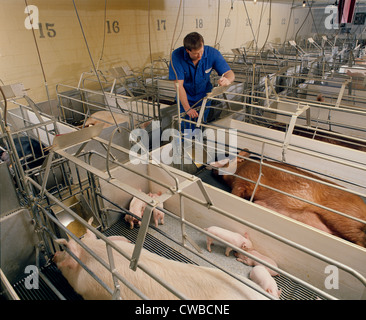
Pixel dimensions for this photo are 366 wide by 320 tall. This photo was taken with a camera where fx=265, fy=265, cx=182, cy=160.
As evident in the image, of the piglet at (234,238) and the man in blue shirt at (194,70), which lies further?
the man in blue shirt at (194,70)

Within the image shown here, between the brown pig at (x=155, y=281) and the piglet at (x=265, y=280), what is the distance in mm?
395

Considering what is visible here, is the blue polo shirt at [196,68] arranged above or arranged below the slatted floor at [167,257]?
above

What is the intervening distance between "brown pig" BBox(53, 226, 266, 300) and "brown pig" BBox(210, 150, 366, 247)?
99 centimetres

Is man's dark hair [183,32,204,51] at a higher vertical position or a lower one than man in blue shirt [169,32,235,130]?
higher

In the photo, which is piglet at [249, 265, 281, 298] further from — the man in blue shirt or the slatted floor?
the man in blue shirt

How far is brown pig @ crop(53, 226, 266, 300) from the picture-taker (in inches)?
53.5

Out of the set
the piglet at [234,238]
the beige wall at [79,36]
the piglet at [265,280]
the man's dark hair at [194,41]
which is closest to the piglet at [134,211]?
the piglet at [234,238]

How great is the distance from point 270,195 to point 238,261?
67 centimetres

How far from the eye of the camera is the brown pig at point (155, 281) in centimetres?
136

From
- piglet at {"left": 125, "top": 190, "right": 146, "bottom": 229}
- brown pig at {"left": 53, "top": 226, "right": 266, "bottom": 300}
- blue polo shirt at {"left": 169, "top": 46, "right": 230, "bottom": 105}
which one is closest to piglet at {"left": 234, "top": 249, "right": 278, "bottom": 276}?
brown pig at {"left": 53, "top": 226, "right": 266, "bottom": 300}

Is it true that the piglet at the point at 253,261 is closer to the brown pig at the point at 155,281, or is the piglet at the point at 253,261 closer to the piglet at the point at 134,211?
the brown pig at the point at 155,281
